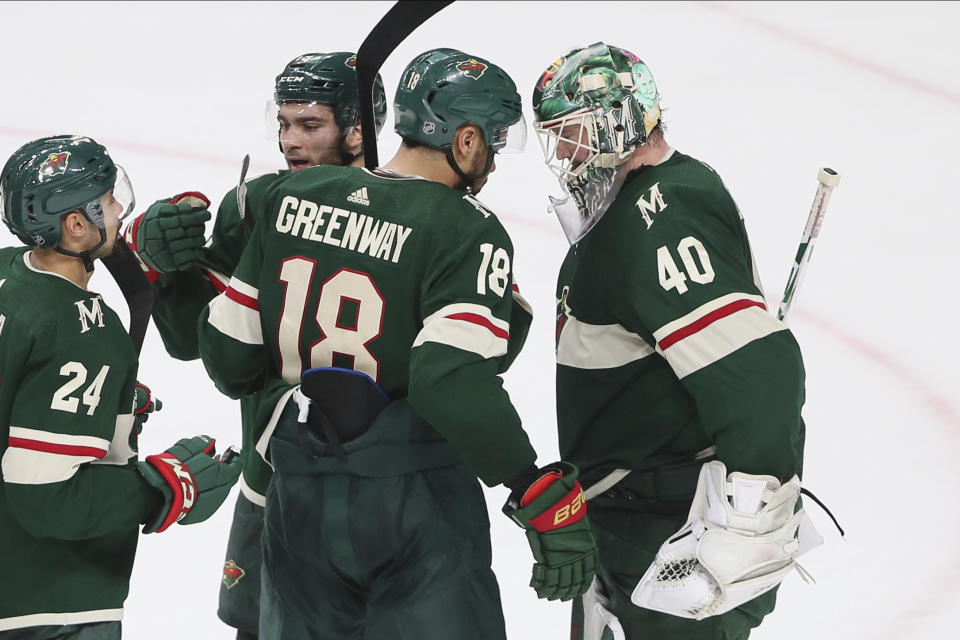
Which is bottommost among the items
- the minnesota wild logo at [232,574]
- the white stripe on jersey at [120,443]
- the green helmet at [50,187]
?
the minnesota wild logo at [232,574]

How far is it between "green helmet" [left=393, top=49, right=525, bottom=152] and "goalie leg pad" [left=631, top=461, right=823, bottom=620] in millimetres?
796

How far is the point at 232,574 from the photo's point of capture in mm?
3322

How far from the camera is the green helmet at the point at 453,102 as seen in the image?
2553 mm

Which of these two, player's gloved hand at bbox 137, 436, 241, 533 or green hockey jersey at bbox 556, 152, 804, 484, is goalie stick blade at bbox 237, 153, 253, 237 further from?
green hockey jersey at bbox 556, 152, 804, 484

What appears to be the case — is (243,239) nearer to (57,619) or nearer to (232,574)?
(232,574)

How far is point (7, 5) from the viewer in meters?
8.57

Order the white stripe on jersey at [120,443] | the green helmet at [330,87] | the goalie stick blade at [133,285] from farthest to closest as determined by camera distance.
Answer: the green helmet at [330,87], the goalie stick blade at [133,285], the white stripe on jersey at [120,443]

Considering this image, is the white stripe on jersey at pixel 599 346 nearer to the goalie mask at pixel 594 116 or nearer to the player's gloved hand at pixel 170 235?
the goalie mask at pixel 594 116

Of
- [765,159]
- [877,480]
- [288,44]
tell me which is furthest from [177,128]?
[877,480]

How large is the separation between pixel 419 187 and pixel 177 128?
182 inches

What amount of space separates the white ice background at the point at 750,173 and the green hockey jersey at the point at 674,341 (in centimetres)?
132

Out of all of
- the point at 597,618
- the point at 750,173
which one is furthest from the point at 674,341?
the point at 750,173

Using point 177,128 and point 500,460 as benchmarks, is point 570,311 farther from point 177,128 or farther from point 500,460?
point 177,128

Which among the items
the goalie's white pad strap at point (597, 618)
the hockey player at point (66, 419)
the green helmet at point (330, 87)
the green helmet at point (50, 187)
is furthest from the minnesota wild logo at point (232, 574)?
the green helmet at point (330, 87)
